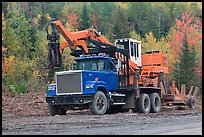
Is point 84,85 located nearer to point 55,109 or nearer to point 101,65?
point 101,65

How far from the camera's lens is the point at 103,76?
887 inches

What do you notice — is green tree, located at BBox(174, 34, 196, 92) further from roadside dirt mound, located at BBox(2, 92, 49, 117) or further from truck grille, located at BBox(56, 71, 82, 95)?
truck grille, located at BBox(56, 71, 82, 95)

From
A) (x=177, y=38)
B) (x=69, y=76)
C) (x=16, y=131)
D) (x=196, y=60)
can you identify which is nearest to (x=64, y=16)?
(x=177, y=38)

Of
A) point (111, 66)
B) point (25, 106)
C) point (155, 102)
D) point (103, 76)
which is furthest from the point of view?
point (25, 106)

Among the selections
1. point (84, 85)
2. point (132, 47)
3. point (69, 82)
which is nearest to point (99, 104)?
point (84, 85)

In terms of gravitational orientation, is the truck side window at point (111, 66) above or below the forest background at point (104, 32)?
below

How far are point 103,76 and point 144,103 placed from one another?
340 cm

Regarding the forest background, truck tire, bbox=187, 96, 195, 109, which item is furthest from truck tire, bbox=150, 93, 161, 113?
the forest background

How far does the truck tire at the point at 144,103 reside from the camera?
79.3 feet

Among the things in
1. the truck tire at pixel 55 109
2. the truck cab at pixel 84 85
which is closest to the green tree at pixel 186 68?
the truck cab at pixel 84 85

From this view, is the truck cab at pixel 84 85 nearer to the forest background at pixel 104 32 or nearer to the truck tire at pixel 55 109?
the truck tire at pixel 55 109

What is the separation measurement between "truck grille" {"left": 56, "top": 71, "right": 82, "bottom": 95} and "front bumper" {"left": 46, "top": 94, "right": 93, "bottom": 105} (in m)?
0.21

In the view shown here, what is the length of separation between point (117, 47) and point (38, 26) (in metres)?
58.7

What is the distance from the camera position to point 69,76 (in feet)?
70.7
